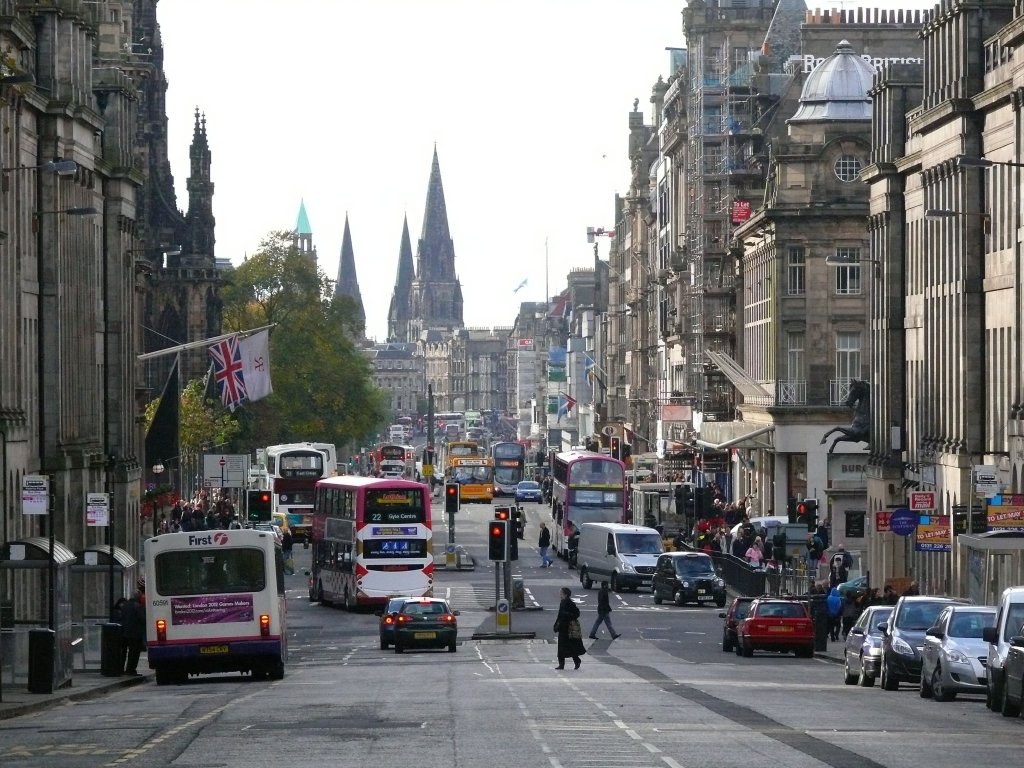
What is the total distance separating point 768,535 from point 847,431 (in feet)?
14.4

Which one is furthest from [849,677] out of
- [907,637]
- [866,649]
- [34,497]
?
[34,497]

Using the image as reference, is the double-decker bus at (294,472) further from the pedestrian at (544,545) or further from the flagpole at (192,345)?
the flagpole at (192,345)

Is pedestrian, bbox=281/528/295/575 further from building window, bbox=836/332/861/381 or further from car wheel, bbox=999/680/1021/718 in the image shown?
car wheel, bbox=999/680/1021/718

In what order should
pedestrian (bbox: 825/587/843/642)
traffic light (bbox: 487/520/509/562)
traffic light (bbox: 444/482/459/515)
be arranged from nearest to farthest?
traffic light (bbox: 487/520/509/562)
pedestrian (bbox: 825/587/843/642)
traffic light (bbox: 444/482/459/515)

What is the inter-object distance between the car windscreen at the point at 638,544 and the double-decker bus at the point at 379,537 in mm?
10823

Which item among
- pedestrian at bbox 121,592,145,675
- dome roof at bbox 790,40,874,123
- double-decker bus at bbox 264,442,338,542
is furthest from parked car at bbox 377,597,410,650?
double-decker bus at bbox 264,442,338,542

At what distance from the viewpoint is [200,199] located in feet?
377

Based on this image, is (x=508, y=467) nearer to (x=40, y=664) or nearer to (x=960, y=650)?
(x=40, y=664)

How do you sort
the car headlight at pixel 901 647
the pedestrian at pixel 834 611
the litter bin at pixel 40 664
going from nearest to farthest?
the litter bin at pixel 40 664 < the car headlight at pixel 901 647 < the pedestrian at pixel 834 611

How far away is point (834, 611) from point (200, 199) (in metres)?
68.4

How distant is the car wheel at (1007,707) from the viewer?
2723cm

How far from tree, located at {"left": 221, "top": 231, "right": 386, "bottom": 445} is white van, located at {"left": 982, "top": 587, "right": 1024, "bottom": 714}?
295ft

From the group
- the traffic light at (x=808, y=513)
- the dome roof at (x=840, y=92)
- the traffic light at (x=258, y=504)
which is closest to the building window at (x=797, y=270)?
the dome roof at (x=840, y=92)

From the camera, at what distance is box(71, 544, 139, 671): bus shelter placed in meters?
39.7
